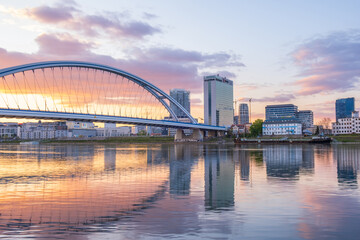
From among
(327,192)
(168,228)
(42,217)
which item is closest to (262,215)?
(168,228)

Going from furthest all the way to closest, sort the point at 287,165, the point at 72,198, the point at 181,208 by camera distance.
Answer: the point at 287,165 < the point at 72,198 < the point at 181,208

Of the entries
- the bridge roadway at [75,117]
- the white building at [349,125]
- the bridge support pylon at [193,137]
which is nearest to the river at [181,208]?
the bridge roadway at [75,117]

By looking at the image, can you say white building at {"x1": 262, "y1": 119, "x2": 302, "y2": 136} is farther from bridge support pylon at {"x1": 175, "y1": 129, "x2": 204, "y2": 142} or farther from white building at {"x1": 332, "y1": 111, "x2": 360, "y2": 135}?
bridge support pylon at {"x1": 175, "y1": 129, "x2": 204, "y2": 142}

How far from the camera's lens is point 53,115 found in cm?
6900

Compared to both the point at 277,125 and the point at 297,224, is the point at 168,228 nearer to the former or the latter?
the point at 297,224

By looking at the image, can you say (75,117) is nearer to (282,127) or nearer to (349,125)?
(282,127)

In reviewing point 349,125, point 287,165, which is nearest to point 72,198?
point 287,165

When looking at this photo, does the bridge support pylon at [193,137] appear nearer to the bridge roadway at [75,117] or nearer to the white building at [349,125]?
the bridge roadway at [75,117]

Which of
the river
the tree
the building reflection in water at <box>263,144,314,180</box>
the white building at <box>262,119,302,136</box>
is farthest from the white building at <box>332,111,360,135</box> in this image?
the river

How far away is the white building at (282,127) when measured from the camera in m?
143

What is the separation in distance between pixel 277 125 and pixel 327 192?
13559 centimetres

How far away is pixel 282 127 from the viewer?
145 metres

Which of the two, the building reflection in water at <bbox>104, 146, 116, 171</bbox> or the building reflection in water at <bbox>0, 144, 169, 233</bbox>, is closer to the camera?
the building reflection in water at <bbox>0, 144, 169, 233</bbox>

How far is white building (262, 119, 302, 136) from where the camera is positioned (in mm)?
143125
